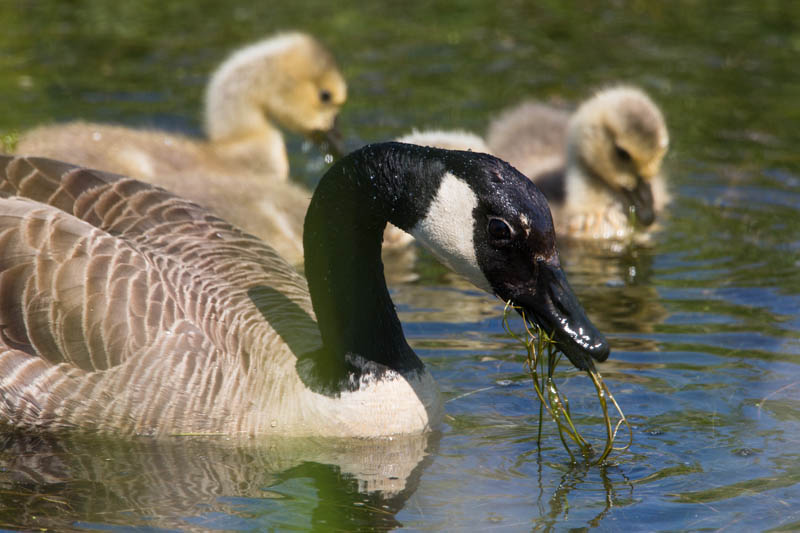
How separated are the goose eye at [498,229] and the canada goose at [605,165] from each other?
12.5 ft

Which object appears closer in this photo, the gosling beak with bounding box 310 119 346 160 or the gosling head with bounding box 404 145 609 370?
the gosling head with bounding box 404 145 609 370

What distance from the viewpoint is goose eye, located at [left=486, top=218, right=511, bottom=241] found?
4.86m

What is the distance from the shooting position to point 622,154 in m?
8.70

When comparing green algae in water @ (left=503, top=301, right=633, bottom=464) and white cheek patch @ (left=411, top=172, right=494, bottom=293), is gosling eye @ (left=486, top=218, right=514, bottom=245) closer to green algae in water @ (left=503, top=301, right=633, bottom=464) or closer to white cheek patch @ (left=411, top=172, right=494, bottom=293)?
white cheek patch @ (left=411, top=172, right=494, bottom=293)

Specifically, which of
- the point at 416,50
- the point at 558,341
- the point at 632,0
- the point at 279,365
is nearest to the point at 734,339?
the point at 558,341

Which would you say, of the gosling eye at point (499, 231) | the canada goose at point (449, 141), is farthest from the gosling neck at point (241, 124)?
the gosling eye at point (499, 231)

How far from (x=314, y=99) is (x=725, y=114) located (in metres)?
3.61

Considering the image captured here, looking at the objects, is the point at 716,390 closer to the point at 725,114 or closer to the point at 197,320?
the point at 197,320

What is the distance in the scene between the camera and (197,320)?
5.55 meters

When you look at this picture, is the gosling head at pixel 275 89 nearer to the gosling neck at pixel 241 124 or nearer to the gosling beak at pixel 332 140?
the gosling neck at pixel 241 124

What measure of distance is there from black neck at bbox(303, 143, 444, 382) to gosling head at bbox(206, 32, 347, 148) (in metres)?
3.72

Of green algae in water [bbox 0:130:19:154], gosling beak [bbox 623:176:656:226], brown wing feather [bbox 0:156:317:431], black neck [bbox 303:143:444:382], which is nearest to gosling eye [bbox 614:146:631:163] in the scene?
gosling beak [bbox 623:176:656:226]

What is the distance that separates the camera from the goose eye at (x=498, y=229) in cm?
486

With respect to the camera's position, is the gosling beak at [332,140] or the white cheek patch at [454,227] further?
the gosling beak at [332,140]
